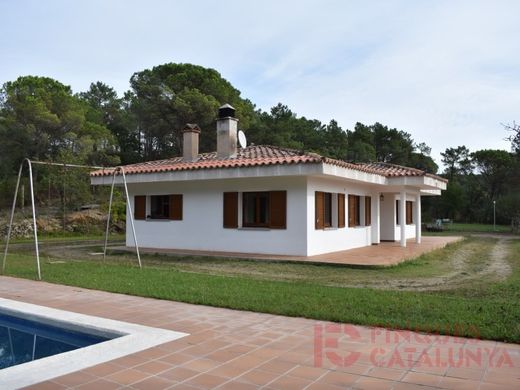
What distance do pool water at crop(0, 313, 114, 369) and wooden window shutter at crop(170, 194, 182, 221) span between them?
9.81m

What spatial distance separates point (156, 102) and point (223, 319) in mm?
26564

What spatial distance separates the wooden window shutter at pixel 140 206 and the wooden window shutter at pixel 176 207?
4.72ft

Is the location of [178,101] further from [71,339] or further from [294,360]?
[294,360]

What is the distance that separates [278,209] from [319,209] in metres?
1.28

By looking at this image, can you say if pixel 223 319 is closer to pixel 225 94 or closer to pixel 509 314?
pixel 509 314

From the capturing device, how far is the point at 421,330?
5562 millimetres

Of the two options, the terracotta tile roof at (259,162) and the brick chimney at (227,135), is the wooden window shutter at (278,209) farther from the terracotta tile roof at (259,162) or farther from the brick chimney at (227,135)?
the brick chimney at (227,135)

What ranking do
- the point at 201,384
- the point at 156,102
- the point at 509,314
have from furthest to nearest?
1. the point at 156,102
2. the point at 509,314
3. the point at 201,384

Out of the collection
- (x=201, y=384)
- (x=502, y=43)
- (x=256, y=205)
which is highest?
(x=502, y=43)

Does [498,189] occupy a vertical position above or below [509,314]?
above

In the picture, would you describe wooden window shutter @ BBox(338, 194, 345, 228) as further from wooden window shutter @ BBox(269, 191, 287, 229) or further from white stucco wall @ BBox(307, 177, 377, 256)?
wooden window shutter @ BBox(269, 191, 287, 229)

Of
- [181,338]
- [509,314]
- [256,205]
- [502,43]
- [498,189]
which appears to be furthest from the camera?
[498,189]

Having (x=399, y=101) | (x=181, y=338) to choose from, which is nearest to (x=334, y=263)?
(x=181, y=338)

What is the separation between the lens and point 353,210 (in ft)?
56.0
